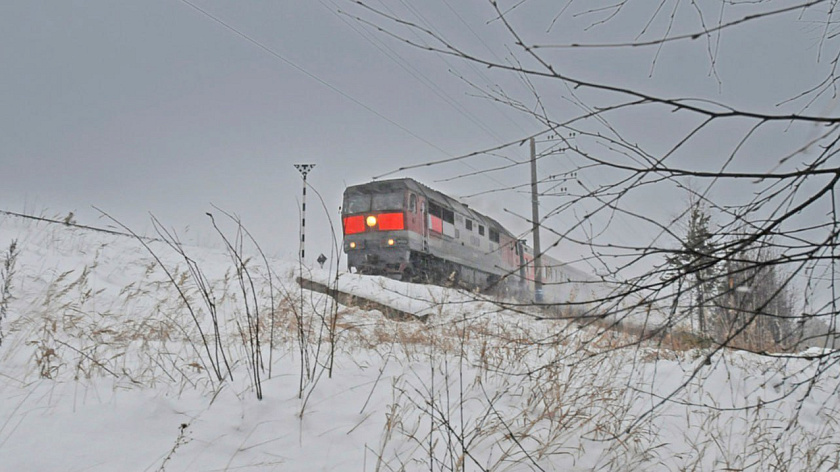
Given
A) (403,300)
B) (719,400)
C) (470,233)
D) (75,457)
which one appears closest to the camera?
(75,457)

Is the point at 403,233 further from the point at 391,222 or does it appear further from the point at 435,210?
the point at 435,210

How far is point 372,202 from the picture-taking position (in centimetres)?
1280

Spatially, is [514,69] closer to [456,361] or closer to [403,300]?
[456,361]

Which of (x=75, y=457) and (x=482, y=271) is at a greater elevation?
(x=482, y=271)

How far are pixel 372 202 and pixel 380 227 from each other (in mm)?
662

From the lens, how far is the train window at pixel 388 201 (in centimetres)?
1238

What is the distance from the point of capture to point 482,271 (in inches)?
640

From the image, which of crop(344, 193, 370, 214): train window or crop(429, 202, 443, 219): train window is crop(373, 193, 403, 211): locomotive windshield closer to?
crop(344, 193, 370, 214): train window

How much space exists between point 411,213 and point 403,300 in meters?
4.00

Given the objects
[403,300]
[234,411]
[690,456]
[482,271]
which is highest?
[482,271]

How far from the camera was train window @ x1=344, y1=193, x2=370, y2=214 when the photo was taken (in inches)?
509

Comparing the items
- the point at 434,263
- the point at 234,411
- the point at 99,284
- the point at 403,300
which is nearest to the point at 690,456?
the point at 234,411

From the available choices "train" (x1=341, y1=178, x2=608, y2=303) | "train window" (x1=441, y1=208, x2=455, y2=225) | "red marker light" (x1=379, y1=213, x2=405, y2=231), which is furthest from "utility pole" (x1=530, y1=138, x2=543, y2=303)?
"red marker light" (x1=379, y1=213, x2=405, y2=231)

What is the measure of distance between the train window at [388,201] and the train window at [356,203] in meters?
0.26
